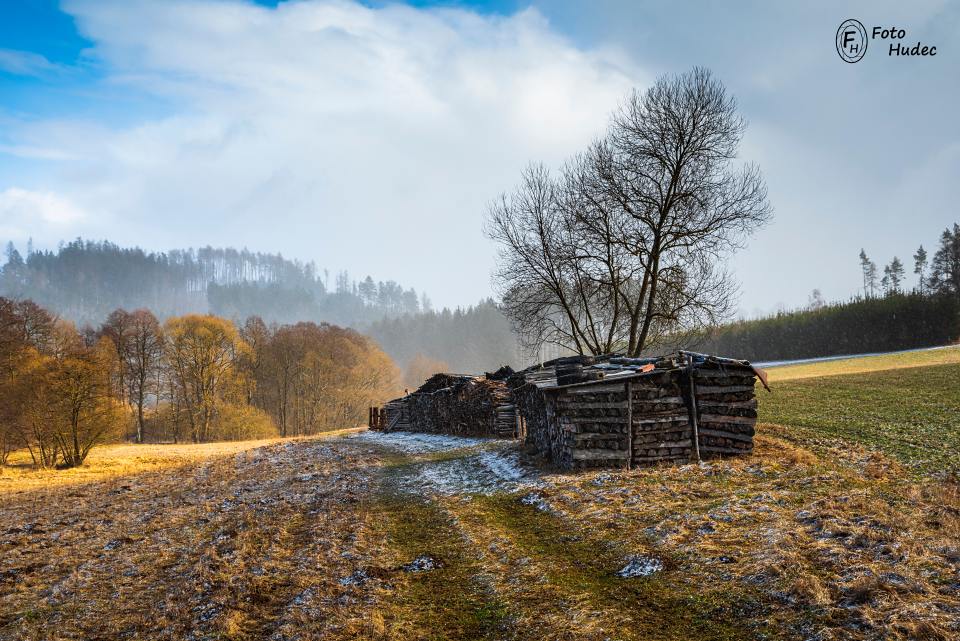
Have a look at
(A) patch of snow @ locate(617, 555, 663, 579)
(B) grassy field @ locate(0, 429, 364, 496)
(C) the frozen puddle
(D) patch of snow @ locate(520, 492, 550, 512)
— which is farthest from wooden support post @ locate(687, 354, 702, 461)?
(B) grassy field @ locate(0, 429, 364, 496)

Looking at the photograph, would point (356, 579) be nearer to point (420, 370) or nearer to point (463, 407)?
point (463, 407)

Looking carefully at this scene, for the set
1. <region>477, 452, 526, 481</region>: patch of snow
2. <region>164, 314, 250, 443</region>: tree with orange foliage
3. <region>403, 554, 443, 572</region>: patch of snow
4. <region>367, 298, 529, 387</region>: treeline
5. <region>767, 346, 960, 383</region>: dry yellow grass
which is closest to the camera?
<region>403, 554, 443, 572</region>: patch of snow

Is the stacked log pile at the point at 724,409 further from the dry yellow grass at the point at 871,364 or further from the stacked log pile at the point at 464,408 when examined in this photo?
the dry yellow grass at the point at 871,364

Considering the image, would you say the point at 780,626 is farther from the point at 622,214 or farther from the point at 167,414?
the point at 167,414

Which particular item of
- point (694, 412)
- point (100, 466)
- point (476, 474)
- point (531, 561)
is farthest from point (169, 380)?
point (531, 561)

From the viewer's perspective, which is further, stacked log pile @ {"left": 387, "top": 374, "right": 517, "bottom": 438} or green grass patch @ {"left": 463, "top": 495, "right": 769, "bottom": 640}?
stacked log pile @ {"left": 387, "top": 374, "right": 517, "bottom": 438}

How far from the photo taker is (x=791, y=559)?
6449mm

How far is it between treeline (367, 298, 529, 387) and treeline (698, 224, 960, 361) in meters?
63.9

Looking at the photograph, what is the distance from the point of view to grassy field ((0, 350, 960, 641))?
18.8 ft

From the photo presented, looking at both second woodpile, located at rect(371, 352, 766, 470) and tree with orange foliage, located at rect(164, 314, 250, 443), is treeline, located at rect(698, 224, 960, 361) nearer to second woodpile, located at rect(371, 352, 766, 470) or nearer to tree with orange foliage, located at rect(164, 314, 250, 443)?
second woodpile, located at rect(371, 352, 766, 470)

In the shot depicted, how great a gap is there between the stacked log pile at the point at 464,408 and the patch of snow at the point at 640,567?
16.8 meters

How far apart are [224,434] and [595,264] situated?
1839 inches

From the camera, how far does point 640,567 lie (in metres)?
7.11

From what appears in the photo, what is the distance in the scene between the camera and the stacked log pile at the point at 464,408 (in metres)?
24.5
